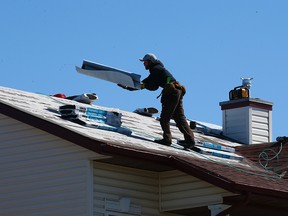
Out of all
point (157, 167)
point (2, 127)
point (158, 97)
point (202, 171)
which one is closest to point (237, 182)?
point (202, 171)

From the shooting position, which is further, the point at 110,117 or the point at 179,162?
the point at 110,117

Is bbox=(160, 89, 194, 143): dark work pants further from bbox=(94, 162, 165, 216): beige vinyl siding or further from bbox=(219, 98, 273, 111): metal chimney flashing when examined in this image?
bbox=(219, 98, 273, 111): metal chimney flashing

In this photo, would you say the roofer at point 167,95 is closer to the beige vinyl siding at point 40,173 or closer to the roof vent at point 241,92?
the beige vinyl siding at point 40,173

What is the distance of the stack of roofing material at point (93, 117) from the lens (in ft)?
64.5

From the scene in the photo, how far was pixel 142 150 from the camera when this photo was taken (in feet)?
59.9

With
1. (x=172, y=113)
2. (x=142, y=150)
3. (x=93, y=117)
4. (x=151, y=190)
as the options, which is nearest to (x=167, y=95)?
(x=172, y=113)

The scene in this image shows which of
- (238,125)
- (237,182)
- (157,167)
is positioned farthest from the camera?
(238,125)

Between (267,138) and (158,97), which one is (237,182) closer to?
(158,97)

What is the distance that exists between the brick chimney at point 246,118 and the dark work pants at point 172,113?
511 centimetres

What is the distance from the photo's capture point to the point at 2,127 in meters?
19.6

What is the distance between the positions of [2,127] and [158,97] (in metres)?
3.32

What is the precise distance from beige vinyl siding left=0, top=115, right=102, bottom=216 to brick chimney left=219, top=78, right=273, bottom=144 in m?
8.06

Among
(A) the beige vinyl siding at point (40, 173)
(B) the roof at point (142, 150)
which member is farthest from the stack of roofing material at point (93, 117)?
(A) the beige vinyl siding at point (40, 173)

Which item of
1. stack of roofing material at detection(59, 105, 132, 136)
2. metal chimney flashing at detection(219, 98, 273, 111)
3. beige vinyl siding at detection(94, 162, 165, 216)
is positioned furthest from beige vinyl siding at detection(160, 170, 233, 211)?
metal chimney flashing at detection(219, 98, 273, 111)
